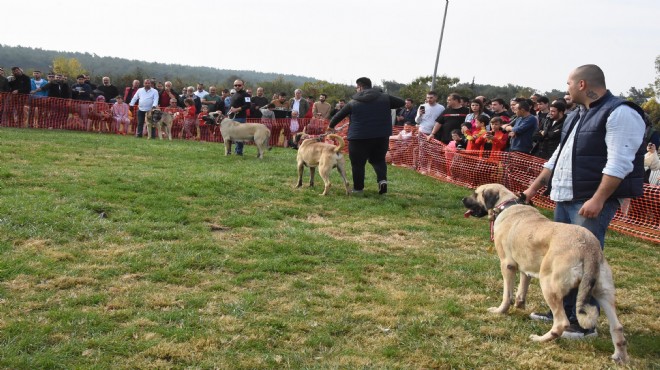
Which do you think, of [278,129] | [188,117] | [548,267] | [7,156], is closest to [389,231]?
[548,267]

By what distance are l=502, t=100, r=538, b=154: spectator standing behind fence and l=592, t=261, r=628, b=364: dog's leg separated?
6817mm

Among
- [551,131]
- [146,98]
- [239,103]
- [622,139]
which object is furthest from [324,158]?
[146,98]

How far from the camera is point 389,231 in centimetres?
726

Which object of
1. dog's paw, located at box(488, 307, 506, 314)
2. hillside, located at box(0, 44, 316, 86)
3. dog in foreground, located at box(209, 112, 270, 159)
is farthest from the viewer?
hillside, located at box(0, 44, 316, 86)

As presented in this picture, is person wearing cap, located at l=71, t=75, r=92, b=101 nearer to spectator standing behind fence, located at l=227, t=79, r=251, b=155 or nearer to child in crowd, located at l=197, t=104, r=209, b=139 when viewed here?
child in crowd, located at l=197, t=104, r=209, b=139

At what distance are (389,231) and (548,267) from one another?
3552mm

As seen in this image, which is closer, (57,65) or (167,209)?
(167,209)

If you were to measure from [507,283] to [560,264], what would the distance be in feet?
2.82

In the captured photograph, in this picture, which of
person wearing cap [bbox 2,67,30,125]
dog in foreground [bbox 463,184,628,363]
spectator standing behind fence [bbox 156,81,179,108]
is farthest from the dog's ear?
person wearing cap [bbox 2,67,30,125]

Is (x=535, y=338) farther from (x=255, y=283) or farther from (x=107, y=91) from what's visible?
(x=107, y=91)

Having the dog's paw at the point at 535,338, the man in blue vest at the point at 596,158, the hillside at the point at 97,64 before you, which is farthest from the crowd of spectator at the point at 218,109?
the hillside at the point at 97,64

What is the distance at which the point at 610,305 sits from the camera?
3617 mm

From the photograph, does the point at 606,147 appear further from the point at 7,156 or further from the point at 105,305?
the point at 7,156

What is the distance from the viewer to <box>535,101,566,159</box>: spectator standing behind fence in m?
9.29
